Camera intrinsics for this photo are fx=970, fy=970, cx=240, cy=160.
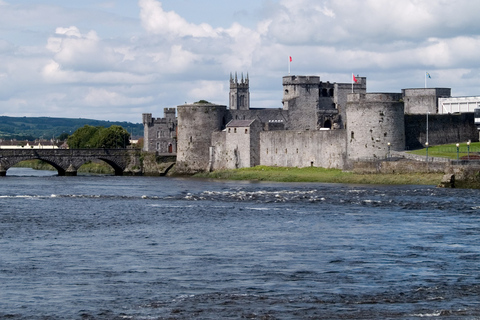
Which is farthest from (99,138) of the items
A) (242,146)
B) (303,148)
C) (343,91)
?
(303,148)

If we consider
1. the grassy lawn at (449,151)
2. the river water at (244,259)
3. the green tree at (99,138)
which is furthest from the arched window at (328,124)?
the river water at (244,259)

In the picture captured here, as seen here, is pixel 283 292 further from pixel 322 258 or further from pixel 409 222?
pixel 409 222

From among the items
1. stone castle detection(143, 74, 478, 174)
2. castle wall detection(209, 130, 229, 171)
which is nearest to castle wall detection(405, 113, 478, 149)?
stone castle detection(143, 74, 478, 174)

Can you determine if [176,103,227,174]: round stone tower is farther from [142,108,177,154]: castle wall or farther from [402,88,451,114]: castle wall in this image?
[142,108,177,154]: castle wall

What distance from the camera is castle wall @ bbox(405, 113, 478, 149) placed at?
6912cm

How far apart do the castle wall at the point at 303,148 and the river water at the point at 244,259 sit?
2190 cm

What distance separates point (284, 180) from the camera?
212ft

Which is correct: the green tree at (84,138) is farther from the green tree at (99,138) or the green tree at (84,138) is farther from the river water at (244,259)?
the river water at (244,259)

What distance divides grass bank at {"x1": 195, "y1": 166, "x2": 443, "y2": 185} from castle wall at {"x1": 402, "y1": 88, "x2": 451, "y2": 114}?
20.6 meters

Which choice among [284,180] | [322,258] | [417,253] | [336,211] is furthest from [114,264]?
[284,180]

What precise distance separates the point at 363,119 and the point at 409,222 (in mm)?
30208

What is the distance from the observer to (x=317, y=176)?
64062mm

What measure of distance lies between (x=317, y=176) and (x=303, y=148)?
710cm

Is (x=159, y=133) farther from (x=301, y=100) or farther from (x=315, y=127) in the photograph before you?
(x=315, y=127)
